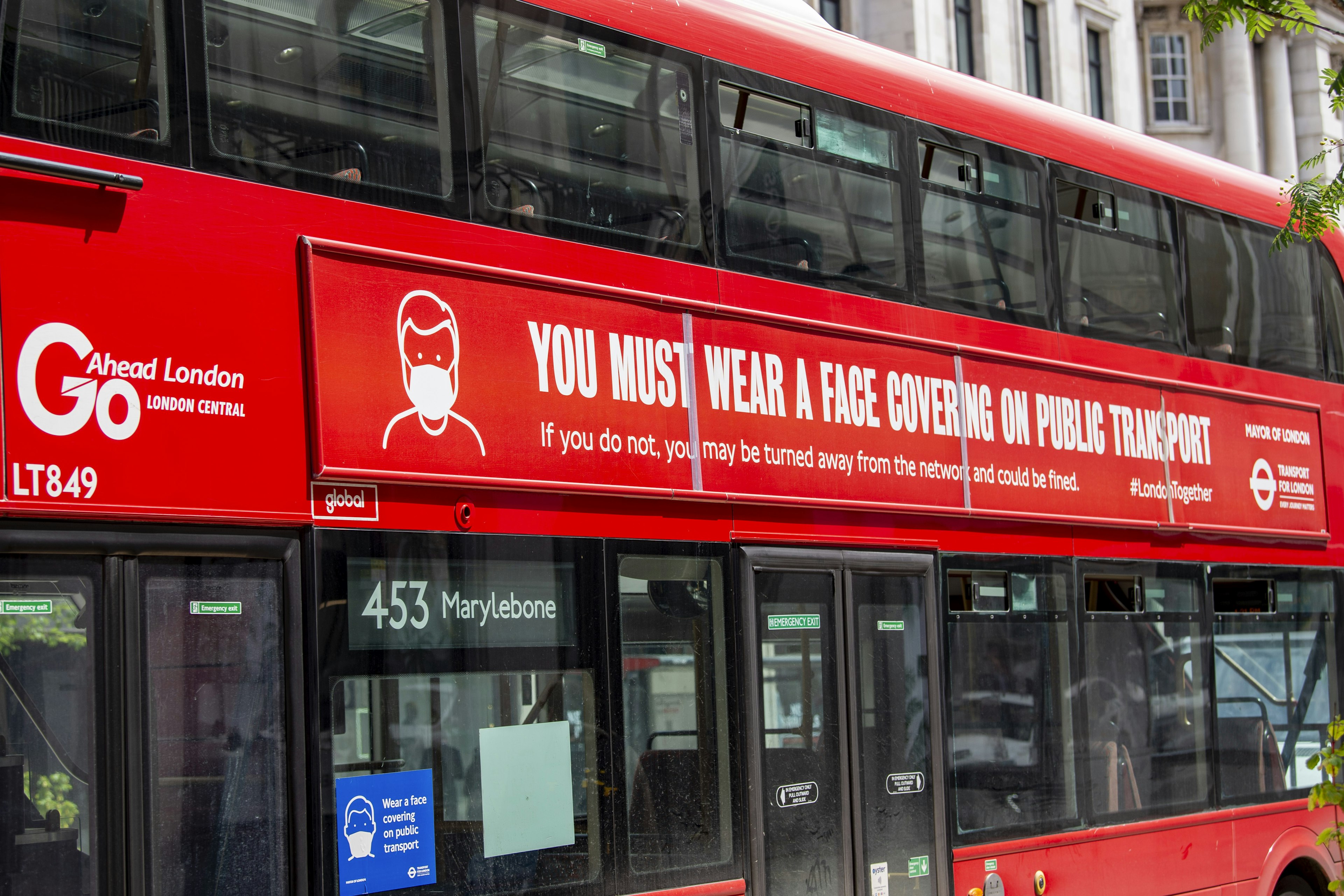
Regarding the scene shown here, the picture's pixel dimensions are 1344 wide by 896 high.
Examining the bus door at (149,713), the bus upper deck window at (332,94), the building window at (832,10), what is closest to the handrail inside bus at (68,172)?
the bus upper deck window at (332,94)

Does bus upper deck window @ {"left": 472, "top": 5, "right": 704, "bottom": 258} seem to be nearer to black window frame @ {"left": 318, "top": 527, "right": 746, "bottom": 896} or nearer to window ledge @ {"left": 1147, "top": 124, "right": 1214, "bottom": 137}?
black window frame @ {"left": 318, "top": 527, "right": 746, "bottom": 896}

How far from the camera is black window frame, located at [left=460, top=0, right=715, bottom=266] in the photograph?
522 cm

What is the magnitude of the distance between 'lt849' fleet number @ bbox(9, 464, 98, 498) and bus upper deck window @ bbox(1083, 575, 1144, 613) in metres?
5.45

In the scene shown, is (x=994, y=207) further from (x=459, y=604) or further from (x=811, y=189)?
(x=459, y=604)

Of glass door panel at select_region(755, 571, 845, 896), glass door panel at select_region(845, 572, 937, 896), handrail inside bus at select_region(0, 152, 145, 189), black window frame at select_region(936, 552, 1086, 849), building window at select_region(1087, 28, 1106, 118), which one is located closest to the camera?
handrail inside bus at select_region(0, 152, 145, 189)

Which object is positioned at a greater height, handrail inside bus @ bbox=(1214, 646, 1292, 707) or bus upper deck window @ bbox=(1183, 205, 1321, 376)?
bus upper deck window @ bbox=(1183, 205, 1321, 376)

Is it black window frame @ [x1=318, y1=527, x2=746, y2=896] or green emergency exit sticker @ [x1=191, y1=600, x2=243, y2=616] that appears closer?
green emergency exit sticker @ [x1=191, y1=600, x2=243, y2=616]

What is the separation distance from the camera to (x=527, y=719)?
5.07 metres

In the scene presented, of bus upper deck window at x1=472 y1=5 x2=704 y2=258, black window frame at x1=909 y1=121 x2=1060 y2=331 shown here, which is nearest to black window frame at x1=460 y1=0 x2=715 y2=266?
bus upper deck window at x1=472 y1=5 x2=704 y2=258

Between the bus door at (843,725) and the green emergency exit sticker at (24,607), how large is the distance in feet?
9.47

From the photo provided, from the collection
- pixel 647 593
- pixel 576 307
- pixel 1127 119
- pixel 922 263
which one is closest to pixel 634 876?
pixel 647 593

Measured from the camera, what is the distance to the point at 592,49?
573 cm

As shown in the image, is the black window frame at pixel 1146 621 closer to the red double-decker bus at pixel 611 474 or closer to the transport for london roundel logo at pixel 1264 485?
the red double-decker bus at pixel 611 474

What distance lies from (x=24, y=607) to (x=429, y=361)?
5.20 ft
